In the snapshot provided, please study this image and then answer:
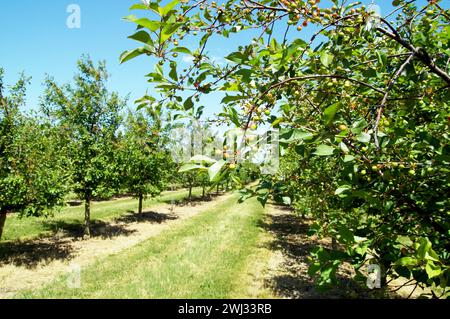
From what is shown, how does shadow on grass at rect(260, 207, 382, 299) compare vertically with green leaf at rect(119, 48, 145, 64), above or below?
below

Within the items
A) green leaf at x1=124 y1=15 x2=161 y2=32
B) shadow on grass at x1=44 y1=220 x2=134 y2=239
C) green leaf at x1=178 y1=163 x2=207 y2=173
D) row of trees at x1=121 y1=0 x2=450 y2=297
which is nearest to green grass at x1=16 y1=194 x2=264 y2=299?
shadow on grass at x1=44 y1=220 x2=134 y2=239

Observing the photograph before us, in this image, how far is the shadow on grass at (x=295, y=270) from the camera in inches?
351

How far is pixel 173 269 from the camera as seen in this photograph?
1048 centimetres

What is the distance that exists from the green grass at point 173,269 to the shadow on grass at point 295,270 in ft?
4.00

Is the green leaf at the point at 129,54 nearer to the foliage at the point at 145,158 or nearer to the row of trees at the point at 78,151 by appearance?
the row of trees at the point at 78,151

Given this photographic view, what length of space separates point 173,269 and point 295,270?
15.4 feet

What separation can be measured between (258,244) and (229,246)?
1799mm

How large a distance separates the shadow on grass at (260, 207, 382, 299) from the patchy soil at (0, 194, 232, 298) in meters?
7.25

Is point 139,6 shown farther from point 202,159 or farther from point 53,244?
point 53,244

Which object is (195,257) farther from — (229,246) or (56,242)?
(56,242)

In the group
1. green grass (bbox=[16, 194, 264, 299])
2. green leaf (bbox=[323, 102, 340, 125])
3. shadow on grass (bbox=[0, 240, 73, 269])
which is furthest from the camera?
shadow on grass (bbox=[0, 240, 73, 269])

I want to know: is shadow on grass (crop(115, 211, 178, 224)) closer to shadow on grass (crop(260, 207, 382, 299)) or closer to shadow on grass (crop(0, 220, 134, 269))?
shadow on grass (crop(0, 220, 134, 269))

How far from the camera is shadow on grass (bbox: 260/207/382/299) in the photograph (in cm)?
891

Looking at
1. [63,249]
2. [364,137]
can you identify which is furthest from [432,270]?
A: [63,249]
